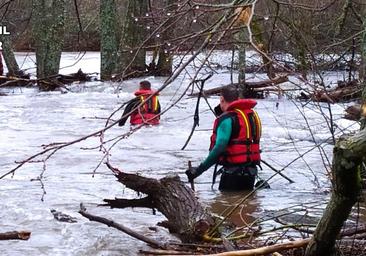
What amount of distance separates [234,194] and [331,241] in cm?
502

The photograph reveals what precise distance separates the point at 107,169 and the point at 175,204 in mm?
5639

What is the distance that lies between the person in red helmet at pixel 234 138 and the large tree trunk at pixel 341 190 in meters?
4.22

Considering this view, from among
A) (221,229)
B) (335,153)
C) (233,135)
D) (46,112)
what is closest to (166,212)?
(221,229)

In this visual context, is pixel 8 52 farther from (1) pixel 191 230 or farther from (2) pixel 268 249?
(2) pixel 268 249

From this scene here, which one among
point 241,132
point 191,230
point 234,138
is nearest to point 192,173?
point 234,138

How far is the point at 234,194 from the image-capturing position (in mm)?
10469

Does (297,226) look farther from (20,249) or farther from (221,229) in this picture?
(20,249)

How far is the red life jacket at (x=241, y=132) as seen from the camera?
10000mm

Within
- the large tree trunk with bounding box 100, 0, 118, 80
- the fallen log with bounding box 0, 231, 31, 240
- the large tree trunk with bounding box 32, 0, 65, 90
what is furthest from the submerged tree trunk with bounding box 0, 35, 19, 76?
the fallen log with bounding box 0, 231, 31, 240

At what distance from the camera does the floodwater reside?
8.38 metres

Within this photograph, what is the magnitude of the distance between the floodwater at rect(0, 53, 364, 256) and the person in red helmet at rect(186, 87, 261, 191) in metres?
0.41

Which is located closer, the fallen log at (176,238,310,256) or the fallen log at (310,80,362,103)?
the fallen log at (176,238,310,256)

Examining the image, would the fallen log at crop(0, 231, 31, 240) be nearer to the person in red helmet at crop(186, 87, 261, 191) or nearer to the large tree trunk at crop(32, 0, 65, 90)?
the person in red helmet at crop(186, 87, 261, 191)

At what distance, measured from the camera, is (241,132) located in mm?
10023
